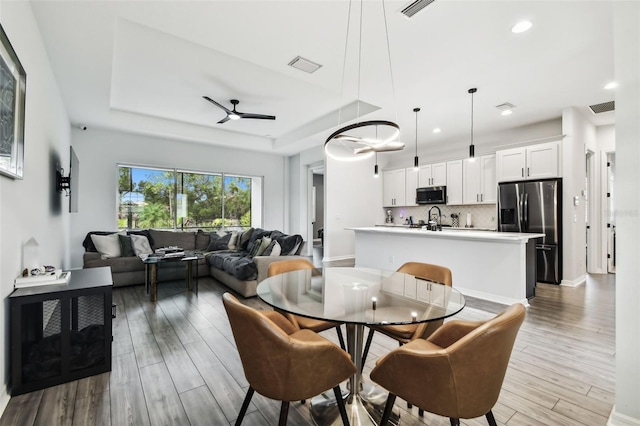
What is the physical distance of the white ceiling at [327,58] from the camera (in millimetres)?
2521

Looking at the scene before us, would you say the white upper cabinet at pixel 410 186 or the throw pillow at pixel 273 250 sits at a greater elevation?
the white upper cabinet at pixel 410 186

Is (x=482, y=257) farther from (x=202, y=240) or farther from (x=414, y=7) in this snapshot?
(x=202, y=240)

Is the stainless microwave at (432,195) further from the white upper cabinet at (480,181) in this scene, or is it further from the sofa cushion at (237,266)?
the sofa cushion at (237,266)

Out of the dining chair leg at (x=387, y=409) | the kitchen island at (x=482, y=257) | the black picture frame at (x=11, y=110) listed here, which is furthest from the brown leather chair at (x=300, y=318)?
the kitchen island at (x=482, y=257)

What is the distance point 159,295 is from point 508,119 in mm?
6467

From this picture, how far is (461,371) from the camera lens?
1185 millimetres

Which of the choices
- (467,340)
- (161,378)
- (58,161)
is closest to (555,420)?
(467,340)

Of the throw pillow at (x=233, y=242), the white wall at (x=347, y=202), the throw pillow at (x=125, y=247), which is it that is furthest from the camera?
the white wall at (x=347, y=202)

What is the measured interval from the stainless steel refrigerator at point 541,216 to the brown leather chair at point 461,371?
15.7 ft

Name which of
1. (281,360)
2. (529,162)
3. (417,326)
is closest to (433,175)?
(529,162)

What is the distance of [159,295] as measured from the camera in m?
4.30

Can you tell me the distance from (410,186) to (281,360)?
22.3 ft

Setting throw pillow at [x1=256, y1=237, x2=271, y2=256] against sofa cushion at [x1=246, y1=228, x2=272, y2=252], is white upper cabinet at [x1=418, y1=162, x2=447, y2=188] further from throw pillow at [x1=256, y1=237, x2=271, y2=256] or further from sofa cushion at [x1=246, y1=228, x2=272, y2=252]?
throw pillow at [x1=256, y1=237, x2=271, y2=256]

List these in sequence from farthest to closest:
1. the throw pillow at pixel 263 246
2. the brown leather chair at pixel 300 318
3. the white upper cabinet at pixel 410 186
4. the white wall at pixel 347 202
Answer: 1. the white upper cabinet at pixel 410 186
2. the white wall at pixel 347 202
3. the throw pillow at pixel 263 246
4. the brown leather chair at pixel 300 318
